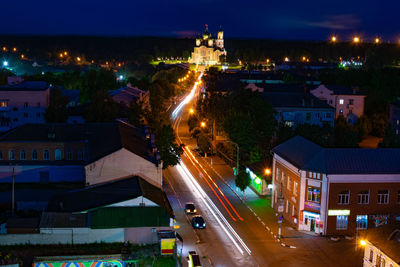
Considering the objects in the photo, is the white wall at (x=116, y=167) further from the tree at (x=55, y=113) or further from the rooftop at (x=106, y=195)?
the tree at (x=55, y=113)

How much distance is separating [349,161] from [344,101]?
41857 millimetres

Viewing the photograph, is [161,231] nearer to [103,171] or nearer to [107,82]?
[103,171]

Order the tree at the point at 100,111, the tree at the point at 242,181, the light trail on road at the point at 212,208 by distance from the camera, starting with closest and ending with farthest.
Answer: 1. the light trail on road at the point at 212,208
2. the tree at the point at 242,181
3. the tree at the point at 100,111

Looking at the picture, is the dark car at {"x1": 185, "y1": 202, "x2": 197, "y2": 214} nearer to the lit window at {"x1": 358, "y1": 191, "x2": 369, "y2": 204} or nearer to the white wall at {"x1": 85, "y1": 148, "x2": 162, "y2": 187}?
the white wall at {"x1": 85, "y1": 148, "x2": 162, "y2": 187}

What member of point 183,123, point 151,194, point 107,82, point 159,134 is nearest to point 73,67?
point 107,82

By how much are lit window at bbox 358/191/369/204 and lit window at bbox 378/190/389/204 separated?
0.81m

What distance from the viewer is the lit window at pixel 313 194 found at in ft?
99.9

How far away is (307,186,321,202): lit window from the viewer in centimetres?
3045

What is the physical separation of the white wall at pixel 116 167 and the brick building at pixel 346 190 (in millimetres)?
10787

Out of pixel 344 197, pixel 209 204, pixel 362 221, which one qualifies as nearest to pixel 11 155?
pixel 209 204

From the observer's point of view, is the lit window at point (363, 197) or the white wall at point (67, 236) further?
the lit window at point (363, 197)

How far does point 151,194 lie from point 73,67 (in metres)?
156

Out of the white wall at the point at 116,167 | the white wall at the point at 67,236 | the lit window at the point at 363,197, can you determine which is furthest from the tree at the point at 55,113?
the lit window at the point at 363,197

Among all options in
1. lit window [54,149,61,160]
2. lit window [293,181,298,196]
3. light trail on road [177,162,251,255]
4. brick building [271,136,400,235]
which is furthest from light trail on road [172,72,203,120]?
brick building [271,136,400,235]
